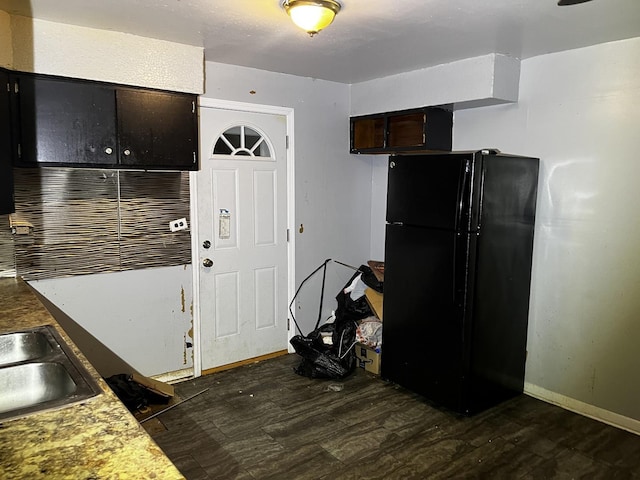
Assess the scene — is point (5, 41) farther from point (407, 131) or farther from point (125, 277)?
point (407, 131)

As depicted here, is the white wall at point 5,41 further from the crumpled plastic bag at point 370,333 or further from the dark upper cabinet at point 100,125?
the crumpled plastic bag at point 370,333

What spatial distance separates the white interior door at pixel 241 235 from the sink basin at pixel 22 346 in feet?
5.62

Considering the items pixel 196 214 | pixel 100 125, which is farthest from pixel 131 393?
pixel 100 125

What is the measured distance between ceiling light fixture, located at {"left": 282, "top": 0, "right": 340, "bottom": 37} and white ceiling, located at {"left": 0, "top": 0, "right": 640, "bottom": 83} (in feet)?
0.34

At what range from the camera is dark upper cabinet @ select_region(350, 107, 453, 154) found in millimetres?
3768

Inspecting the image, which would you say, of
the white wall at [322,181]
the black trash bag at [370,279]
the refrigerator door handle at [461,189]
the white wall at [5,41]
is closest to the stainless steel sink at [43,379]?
the white wall at [5,41]

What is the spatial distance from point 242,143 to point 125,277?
1.35m

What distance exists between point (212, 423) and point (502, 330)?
6.63 ft

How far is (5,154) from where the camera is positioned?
7.79ft

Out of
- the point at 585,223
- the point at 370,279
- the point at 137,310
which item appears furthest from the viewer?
the point at 370,279

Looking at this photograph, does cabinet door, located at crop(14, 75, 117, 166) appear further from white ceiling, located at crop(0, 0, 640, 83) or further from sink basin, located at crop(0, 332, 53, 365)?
sink basin, located at crop(0, 332, 53, 365)

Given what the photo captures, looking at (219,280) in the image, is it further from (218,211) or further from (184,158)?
(184,158)

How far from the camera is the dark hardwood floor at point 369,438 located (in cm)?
258

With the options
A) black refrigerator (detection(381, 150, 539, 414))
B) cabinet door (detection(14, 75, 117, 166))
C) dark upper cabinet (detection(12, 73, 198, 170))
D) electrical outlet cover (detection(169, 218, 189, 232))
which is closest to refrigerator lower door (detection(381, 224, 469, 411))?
black refrigerator (detection(381, 150, 539, 414))
